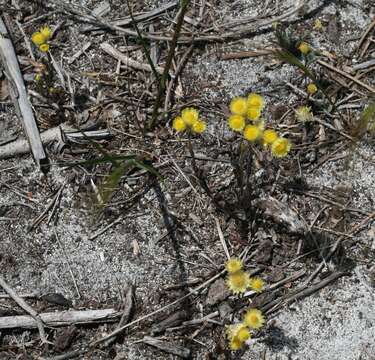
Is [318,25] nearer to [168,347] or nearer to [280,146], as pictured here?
[280,146]

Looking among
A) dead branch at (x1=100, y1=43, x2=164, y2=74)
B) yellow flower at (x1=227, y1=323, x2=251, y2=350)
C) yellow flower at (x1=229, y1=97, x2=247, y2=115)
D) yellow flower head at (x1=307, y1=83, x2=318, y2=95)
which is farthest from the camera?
dead branch at (x1=100, y1=43, x2=164, y2=74)

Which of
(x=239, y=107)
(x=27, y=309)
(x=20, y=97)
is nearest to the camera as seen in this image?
(x=239, y=107)

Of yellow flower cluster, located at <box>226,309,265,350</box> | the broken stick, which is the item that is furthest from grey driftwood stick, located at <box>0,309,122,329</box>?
yellow flower cluster, located at <box>226,309,265,350</box>

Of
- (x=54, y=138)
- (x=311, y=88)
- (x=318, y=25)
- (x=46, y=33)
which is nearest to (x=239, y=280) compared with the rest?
(x=311, y=88)

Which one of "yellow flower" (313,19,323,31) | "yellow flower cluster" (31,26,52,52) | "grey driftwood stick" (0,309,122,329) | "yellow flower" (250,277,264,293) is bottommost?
"grey driftwood stick" (0,309,122,329)

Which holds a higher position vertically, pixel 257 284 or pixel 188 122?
pixel 188 122

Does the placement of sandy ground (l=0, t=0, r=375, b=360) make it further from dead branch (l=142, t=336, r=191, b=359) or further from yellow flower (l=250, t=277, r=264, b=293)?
yellow flower (l=250, t=277, r=264, b=293)

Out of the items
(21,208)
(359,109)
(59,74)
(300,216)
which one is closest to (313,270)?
(300,216)
